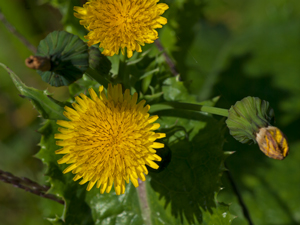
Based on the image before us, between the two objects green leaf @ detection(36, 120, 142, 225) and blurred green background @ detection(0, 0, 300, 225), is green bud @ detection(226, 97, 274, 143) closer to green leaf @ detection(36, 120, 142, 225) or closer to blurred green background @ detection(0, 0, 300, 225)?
green leaf @ detection(36, 120, 142, 225)

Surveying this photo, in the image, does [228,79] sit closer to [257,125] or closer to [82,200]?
[257,125]

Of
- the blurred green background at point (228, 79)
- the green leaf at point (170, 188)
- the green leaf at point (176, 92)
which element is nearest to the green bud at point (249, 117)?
the green leaf at point (170, 188)

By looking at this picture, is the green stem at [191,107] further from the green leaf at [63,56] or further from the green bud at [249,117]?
the green leaf at [63,56]

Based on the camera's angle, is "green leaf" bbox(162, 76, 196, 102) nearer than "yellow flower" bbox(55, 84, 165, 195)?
No

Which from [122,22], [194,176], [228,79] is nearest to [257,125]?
[194,176]

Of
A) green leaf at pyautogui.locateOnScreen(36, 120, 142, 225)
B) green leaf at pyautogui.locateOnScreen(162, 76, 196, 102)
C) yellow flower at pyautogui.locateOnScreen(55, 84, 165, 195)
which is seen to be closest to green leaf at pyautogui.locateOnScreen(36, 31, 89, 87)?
yellow flower at pyautogui.locateOnScreen(55, 84, 165, 195)

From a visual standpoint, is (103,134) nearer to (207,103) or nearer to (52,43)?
(52,43)

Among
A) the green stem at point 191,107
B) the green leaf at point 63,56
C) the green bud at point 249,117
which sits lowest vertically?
the green bud at point 249,117
